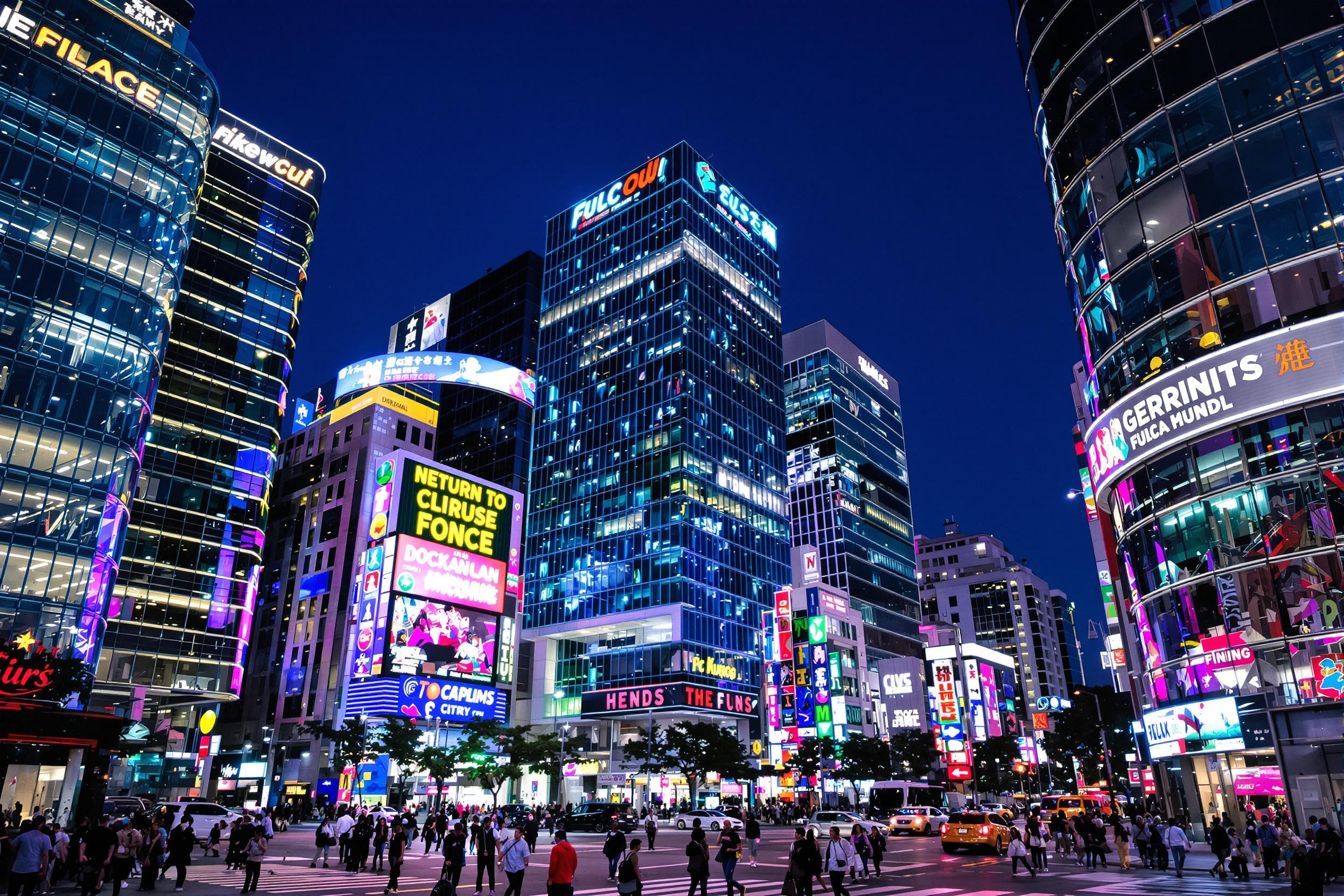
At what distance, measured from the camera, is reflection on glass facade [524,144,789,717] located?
9481cm

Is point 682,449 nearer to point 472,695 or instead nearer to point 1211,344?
point 472,695

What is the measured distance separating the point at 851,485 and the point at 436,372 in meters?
74.1

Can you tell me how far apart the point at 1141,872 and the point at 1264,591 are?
12351mm

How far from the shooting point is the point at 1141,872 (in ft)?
98.5

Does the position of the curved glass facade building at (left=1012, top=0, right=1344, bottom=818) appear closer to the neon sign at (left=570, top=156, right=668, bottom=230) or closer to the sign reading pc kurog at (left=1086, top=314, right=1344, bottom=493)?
the sign reading pc kurog at (left=1086, top=314, right=1344, bottom=493)

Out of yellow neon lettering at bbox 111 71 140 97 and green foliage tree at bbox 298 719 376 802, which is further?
green foliage tree at bbox 298 719 376 802

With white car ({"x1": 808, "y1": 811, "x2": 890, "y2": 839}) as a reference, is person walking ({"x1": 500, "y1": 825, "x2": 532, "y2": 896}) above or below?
above

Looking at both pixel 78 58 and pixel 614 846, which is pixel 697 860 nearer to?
pixel 614 846

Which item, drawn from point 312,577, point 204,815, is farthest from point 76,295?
point 312,577

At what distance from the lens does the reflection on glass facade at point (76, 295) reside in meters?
46.7

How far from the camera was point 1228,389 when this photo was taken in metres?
35.5

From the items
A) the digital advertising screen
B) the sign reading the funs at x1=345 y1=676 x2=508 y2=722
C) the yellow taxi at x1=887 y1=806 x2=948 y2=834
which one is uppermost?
the digital advertising screen

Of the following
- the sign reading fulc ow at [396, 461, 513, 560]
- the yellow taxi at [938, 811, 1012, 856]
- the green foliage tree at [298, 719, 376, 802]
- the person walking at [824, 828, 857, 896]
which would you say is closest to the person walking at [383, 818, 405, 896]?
the person walking at [824, 828, 857, 896]

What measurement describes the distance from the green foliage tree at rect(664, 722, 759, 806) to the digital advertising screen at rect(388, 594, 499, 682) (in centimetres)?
1780
